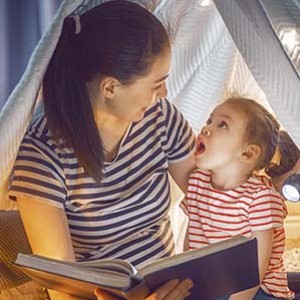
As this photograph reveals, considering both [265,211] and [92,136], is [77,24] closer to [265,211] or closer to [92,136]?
[92,136]

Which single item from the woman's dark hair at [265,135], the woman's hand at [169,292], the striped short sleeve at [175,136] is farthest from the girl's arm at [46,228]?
the woman's dark hair at [265,135]

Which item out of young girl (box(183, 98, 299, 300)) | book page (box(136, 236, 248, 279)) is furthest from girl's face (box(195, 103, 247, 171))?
book page (box(136, 236, 248, 279))

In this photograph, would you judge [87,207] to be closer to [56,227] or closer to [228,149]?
[56,227]

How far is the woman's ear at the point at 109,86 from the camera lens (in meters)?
1.17

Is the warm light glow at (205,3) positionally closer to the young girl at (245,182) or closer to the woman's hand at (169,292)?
the young girl at (245,182)

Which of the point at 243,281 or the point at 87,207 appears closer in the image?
the point at 243,281

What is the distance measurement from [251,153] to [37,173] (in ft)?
1.32

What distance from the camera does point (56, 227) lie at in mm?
1175

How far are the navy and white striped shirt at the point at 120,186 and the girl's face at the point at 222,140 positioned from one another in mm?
35

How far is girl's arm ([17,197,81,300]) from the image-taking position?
117 centimetres

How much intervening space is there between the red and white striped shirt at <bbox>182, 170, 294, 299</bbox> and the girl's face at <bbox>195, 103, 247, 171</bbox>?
0.05 m

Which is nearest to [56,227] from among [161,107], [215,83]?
[161,107]

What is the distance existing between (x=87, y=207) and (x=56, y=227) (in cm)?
8

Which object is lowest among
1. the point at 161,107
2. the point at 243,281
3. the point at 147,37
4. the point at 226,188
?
the point at 243,281
